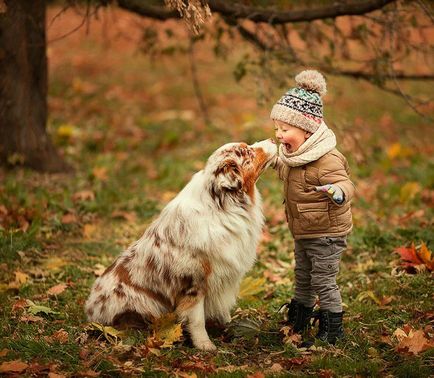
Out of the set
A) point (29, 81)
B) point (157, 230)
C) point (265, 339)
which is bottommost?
point (265, 339)

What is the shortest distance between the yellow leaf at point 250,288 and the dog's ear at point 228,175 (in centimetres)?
167

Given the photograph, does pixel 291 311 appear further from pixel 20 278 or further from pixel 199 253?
pixel 20 278

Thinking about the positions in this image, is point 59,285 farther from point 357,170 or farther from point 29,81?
point 357,170

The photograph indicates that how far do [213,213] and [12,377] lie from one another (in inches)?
75.8

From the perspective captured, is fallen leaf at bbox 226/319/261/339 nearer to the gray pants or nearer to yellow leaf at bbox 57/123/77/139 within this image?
the gray pants

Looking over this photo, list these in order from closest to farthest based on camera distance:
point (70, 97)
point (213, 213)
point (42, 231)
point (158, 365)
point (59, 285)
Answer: point (158, 365)
point (213, 213)
point (59, 285)
point (42, 231)
point (70, 97)

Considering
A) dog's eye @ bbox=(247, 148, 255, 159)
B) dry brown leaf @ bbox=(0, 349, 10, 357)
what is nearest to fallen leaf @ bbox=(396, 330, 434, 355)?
dog's eye @ bbox=(247, 148, 255, 159)

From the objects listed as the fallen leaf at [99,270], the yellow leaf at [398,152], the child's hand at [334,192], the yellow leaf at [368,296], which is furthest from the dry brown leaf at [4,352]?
the yellow leaf at [398,152]

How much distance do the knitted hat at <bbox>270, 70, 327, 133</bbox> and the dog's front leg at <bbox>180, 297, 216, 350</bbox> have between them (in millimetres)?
1650

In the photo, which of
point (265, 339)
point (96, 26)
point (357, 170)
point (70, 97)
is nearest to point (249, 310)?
point (265, 339)

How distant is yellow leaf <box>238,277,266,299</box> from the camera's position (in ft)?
20.1

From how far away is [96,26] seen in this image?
19.6 meters

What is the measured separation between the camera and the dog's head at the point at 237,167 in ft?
15.8

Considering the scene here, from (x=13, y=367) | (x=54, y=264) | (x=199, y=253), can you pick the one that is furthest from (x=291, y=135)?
(x=54, y=264)
